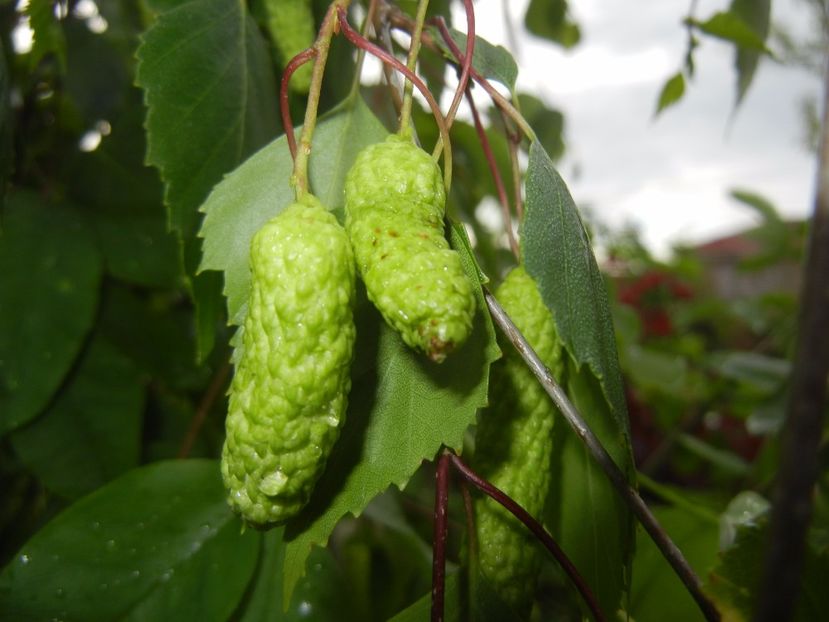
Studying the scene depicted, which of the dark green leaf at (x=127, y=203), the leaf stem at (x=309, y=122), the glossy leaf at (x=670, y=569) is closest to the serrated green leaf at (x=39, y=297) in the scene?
the dark green leaf at (x=127, y=203)

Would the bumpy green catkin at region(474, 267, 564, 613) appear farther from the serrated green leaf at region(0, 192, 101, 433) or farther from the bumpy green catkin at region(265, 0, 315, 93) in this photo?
the serrated green leaf at region(0, 192, 101, 433)

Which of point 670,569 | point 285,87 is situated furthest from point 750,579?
point 285,87

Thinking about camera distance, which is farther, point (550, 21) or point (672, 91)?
point (550, 21)

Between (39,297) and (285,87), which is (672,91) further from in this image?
(39,297)

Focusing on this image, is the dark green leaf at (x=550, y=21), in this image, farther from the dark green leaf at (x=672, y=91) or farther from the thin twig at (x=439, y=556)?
the thin twig at (x=439, y=556)

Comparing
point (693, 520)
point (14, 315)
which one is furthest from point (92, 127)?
point (693, 520)
